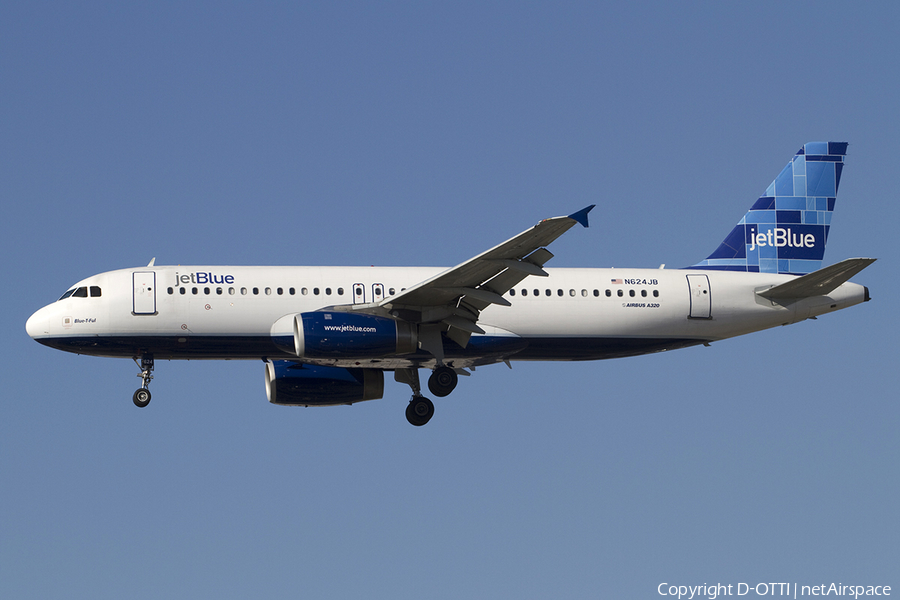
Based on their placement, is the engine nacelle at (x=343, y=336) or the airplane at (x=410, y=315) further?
the airplane at (x=410, y=315)

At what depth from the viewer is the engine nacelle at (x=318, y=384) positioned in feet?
118

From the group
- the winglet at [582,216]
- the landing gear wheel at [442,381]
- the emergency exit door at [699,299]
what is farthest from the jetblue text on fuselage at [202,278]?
the emergency exit door at [699,299]

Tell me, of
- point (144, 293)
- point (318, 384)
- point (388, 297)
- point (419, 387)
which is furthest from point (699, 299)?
point (144, 293)

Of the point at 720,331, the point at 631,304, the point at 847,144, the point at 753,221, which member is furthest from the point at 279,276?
the point at 847,144

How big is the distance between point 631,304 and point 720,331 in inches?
119

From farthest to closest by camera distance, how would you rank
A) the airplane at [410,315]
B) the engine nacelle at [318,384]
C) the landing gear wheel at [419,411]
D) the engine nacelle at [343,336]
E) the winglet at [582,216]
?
1. the engine nacelle at [318,384]
2. the landing gear wheel at [419,411]
3. the airplane at [410,315]
4. the engine nacelle at [343,336]
5. the winglet at [582,216]

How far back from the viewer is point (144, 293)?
3278 centimetres

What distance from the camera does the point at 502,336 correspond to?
33.7m

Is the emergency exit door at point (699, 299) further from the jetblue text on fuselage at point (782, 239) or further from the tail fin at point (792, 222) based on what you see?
the jetblue text on fuselage at point (782, 239)

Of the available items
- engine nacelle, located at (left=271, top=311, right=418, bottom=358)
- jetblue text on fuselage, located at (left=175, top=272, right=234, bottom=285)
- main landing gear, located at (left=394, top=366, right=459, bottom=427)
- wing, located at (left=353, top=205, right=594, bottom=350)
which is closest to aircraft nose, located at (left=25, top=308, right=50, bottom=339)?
jetblue text on fuselage, located at (left=175, top=272, right=234, bottom=285)

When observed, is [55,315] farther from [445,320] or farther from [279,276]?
[445,320]

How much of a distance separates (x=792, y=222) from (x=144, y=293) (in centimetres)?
2044

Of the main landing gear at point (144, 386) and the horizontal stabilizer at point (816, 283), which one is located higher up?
the horizontal stabilizer at point (816, 283)

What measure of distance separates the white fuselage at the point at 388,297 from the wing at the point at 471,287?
1148 mm
